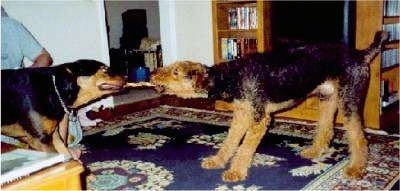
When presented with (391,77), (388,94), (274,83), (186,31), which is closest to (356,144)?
(274,83)

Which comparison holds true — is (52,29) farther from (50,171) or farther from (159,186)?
(50,171)

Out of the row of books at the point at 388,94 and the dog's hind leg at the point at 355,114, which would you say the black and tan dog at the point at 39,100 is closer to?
the dog's hind leg at the point at 355,114

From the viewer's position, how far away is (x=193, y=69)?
2375mm

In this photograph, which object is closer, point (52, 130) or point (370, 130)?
point (52, 130)

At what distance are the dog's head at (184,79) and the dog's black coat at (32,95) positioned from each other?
0.57 m

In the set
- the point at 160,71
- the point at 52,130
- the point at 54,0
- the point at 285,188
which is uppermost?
the point at 54,0

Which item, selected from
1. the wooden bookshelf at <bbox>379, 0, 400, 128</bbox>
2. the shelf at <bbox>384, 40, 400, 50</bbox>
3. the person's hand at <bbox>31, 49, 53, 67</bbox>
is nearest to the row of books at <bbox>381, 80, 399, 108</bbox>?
the wooden bookshelf at <bbox>379, 0, 400, 128</bbox>

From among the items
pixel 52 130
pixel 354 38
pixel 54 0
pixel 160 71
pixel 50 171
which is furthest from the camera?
pixel 54 0

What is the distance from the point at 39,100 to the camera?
222 cm

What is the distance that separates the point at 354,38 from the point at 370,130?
2.65 feet

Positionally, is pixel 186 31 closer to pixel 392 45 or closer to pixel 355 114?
pixel 392 45

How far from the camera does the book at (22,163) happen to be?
1226mm

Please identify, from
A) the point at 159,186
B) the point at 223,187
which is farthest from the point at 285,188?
the point at 159,186

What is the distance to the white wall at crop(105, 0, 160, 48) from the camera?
7758 millimetres
